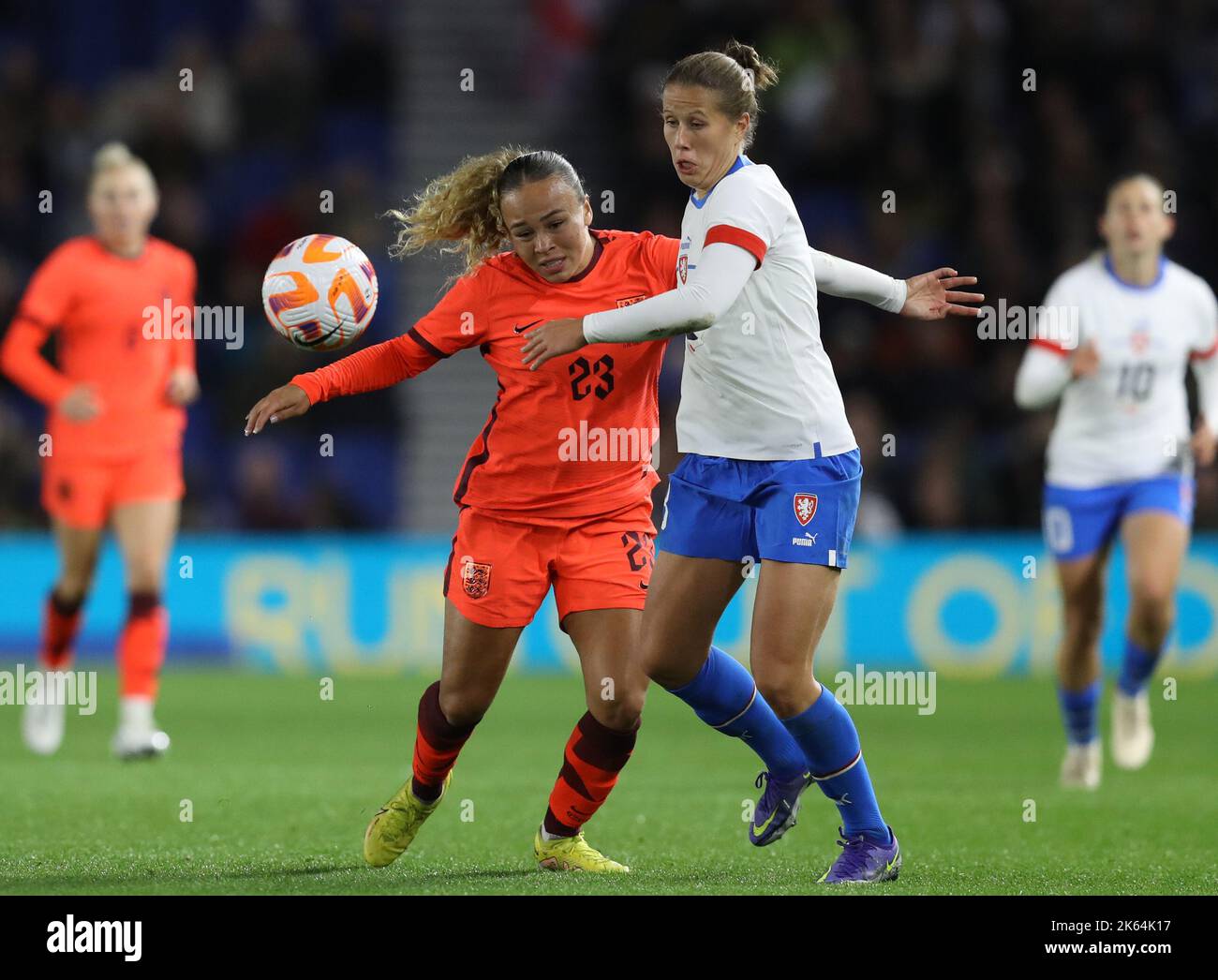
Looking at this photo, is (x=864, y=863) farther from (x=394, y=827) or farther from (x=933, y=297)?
(x=933, y=297)

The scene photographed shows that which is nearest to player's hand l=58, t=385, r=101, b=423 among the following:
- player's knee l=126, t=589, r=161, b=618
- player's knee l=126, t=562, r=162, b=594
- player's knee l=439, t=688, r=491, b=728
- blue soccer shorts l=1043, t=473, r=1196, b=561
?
player's knee l=126, t=562, r=162, b=594

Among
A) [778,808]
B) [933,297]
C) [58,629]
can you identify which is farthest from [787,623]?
[58,629]

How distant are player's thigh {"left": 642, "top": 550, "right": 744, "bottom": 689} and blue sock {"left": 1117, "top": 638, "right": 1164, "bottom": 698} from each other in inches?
139

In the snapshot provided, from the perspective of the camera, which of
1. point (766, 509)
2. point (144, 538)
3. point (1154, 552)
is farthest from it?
point (144, 538)

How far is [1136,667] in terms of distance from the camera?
8.34m

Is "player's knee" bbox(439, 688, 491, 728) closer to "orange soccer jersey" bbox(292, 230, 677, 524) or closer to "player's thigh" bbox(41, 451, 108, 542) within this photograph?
"orange soccer jersey" bbox(292, 230, 677, 524)

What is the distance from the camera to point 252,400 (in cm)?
1420

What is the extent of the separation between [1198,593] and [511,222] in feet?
26.1

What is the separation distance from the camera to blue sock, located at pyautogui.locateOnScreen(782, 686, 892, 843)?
5.13 m

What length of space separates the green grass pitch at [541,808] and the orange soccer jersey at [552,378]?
1132 millimetres

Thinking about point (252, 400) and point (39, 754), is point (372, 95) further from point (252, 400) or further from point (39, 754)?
point (39, 754)

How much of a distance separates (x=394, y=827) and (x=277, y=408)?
1388mm

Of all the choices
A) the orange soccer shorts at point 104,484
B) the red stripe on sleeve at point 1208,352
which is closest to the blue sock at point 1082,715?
the red stripe on sleeve at point 1208,352
